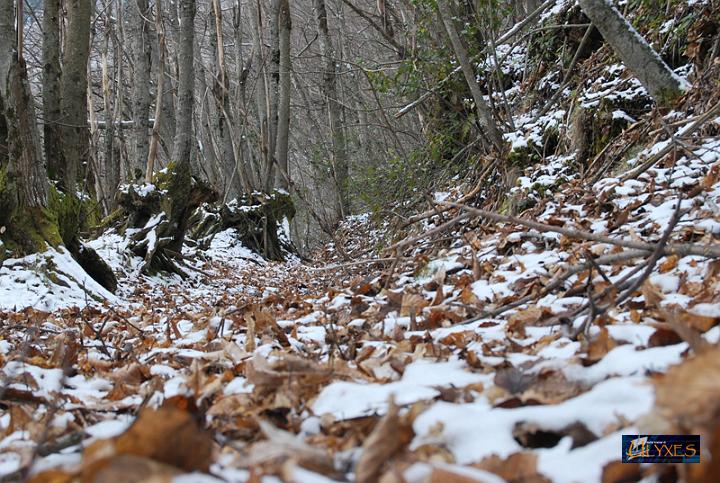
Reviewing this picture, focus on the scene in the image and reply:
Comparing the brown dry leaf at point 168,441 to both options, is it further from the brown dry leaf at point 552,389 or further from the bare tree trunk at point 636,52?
the bare tree trunk at point 636,52

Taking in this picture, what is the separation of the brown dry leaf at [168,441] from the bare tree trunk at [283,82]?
10.8m

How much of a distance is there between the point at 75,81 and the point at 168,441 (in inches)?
286

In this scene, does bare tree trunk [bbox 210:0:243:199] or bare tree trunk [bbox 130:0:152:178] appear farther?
bare tree trunk [bbox 130:0:152:178]

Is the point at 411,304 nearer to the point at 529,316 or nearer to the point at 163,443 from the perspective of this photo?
the point at 529,316

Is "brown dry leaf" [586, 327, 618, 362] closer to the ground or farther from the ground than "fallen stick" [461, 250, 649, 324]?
closer to the ground

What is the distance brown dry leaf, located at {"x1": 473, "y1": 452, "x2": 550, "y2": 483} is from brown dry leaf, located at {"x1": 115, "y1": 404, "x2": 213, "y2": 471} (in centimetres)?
44

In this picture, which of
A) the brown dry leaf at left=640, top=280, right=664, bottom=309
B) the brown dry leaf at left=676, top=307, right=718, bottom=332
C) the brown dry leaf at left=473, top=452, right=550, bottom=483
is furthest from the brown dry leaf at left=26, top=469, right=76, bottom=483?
the brown dry leaf at left=640, top=280, right=664, bottom=309

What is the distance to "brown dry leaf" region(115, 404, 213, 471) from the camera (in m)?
0.70

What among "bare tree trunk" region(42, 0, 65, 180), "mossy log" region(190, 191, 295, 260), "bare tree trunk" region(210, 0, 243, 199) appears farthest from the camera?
"mossy log" region(190, 191, 295, 260)

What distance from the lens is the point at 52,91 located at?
21.7 ft

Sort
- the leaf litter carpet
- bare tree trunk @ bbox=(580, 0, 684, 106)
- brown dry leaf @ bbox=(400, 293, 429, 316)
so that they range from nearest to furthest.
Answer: the leaf litter carpet
brown dry leaf @ bbox=(400, 293, 429, 316)
bare tree trunk @ bbox=(580, 0, 684, 106)

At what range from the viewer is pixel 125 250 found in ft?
22.5

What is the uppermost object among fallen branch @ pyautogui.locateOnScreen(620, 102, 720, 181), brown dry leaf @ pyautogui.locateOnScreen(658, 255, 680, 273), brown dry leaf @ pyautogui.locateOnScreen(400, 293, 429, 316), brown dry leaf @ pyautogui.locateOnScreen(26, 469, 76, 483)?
fallen branch @ pyautogui.locateOnScreen(620, 102, 720, 181)

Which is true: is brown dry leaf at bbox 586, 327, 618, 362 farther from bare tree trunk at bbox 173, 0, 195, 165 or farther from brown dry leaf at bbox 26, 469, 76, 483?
bare tree trunk at bbox 173, 0, 195, 165
